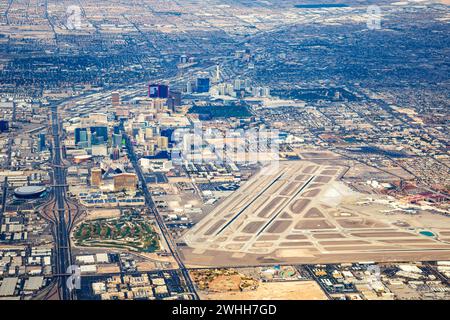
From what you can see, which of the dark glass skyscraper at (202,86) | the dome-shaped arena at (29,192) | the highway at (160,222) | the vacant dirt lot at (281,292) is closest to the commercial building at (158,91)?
the dark glass skyscraper at (202,86)

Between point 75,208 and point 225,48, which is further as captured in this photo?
point 225,48

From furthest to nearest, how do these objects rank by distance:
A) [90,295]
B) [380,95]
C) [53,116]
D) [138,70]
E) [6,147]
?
[138,70], [380,95], [53,116], [6,147], [90,295]

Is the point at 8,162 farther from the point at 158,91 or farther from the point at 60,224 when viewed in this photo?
the point at 158,91

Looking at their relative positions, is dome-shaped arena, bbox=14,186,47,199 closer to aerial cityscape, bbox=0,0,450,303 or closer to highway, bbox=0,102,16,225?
aerial cityscape, bbox=0,0,450,303

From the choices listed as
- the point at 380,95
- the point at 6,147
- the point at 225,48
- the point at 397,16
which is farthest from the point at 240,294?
the point at 397,16

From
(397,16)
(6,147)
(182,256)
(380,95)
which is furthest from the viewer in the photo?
(397,16)

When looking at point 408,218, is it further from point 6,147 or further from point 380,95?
point 380,95

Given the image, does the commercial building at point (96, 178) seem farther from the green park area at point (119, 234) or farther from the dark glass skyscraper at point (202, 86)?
the dark glass skyscraper at point (202, 86)
